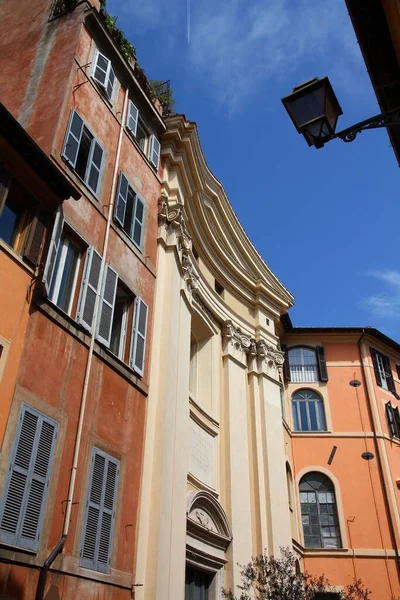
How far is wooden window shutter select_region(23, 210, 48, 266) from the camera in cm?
883

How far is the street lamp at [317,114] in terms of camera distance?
562 centimetres

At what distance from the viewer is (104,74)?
45.0 ft

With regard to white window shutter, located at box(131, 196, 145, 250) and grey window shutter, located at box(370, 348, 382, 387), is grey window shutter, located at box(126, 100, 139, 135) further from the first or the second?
grey window shutter, located at box(370, 348, 382, 387)

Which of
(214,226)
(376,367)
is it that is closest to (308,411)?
(376,367)

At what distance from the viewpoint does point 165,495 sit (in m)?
11.5

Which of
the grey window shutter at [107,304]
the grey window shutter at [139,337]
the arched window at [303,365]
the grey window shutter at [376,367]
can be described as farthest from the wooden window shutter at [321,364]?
the grey window shutter at [107,304]

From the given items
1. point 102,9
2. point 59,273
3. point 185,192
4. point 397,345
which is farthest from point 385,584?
point 102,9

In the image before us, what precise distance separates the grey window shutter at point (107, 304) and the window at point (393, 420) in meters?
14.9

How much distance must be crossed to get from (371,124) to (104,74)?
9659 millimetres

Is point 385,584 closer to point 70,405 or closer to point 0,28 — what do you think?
point 70,405

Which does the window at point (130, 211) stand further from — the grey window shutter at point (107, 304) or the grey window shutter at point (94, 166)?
the grey window shutter at point (107, 304)

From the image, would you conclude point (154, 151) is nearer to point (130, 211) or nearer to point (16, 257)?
point (130, 211)

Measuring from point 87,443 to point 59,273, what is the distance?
2.90 m

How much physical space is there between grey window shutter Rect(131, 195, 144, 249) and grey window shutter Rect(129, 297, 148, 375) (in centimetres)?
148
